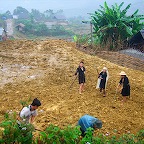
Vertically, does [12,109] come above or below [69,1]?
below

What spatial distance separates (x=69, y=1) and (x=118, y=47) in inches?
7450

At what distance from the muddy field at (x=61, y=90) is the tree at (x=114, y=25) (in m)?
2.93

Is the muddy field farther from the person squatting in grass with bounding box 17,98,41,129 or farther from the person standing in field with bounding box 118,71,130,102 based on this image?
the person squatting in grass with bounding box 17,98,41,129

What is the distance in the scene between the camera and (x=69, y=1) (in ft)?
646

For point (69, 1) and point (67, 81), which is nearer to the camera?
point (67, 81)

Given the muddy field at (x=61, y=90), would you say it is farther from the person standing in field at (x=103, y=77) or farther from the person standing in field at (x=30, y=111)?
the person standing in field at (x=30, y=111)

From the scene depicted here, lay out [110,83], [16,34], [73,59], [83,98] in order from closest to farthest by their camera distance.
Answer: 1. [83,98]
2. [110,83]
3. [73,59]
4. [16,34]

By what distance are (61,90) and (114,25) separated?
24.9 ft

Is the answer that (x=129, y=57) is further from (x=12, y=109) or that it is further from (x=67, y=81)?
(x=12, y=109)

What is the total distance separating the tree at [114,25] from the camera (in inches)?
596

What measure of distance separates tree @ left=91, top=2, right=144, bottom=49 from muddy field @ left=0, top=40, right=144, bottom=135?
115 inches

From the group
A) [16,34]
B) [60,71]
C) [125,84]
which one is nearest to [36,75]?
[60,71]

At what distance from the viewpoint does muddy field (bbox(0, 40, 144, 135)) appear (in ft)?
22.8

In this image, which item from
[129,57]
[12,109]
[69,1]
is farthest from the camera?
[69,1]
